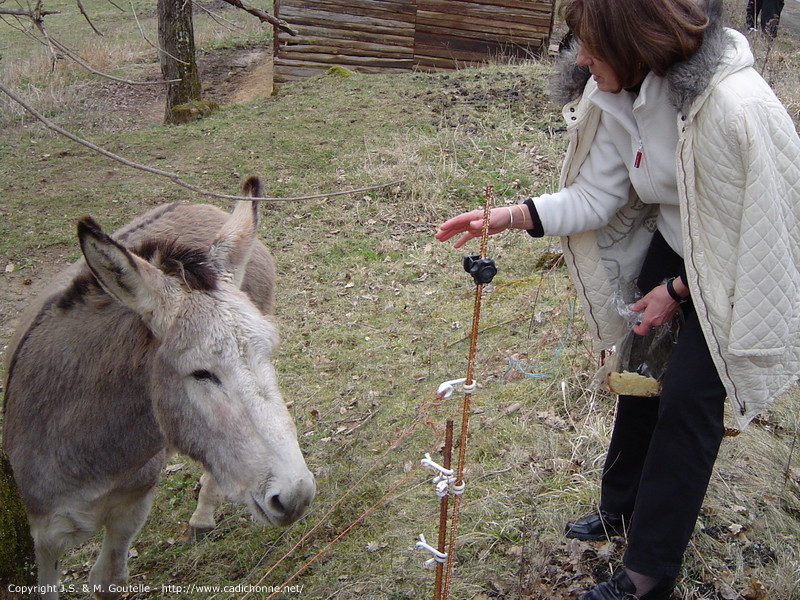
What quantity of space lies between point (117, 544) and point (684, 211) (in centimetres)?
321

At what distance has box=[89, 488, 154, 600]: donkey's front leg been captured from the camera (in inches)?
141

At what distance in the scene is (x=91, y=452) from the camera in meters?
3.18

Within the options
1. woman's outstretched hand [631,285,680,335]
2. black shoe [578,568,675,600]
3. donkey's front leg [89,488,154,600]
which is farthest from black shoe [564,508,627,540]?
donkey's front leg [89,488,154,600]

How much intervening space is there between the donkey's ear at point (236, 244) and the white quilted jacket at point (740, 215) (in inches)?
73.7

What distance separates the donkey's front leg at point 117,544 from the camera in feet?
11.7

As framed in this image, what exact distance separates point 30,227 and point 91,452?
6.18m

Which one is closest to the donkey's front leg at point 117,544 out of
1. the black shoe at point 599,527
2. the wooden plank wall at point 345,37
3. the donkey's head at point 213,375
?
the donkey's head at point 213,375

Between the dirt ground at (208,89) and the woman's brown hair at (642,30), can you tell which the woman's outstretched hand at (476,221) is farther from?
the dirt ground at (208,89)

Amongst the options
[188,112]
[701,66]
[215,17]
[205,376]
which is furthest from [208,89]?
[701,66]

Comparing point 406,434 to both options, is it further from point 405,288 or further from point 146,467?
point 405,288

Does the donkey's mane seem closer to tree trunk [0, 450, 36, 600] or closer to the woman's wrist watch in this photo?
tree trunk [0, 450, 36, 600]

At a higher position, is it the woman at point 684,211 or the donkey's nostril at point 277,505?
the woman at point 684,211

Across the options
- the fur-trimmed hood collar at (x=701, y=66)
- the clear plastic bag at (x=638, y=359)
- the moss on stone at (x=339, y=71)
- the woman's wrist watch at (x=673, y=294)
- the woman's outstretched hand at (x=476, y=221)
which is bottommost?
the moss on stone at (x=339, y=71)

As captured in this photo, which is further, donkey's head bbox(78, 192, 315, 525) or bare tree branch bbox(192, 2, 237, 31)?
bare tree branch bbox(192, 2, 237, 31)
